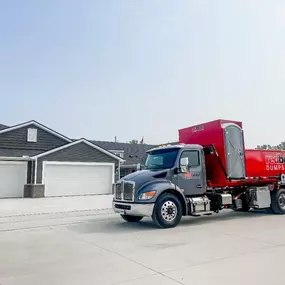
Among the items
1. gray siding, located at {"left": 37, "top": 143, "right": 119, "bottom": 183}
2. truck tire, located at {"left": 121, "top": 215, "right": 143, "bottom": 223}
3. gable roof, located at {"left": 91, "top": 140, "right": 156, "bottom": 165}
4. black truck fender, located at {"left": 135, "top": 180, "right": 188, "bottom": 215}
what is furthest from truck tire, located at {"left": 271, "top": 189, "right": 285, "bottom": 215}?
gable roof, located at {"left": 91, "top": 140, "right": 156, "bottom": 165}

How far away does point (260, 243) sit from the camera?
22.3ft

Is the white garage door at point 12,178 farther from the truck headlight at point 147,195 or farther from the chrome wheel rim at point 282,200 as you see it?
the chrome wheel rim at point 282,200

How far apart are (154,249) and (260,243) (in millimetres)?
2279

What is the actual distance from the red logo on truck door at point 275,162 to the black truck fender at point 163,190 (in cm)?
440

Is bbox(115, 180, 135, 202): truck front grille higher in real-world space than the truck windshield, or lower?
lower

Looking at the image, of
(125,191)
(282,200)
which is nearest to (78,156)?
(125,191)

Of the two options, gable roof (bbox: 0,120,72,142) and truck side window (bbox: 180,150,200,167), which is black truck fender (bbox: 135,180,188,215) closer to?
truck side window (bbox: 180,150,200,167)

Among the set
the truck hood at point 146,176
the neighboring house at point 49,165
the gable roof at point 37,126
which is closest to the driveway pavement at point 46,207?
the neighboring house at point 49,165

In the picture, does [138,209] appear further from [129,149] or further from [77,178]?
[129,149]

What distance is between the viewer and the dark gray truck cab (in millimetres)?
8961

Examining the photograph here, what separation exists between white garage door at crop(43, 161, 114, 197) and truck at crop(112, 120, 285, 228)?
1276cm

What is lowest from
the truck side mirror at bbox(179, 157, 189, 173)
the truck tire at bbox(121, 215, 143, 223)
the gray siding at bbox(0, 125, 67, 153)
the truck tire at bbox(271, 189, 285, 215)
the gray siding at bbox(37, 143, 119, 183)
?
the truck tire at bbox(121, 215, 143, 223)

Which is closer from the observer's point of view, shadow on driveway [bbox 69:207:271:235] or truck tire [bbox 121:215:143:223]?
shadow on driveway [bbox 69:207:271:235]

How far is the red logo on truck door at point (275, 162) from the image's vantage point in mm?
12164
